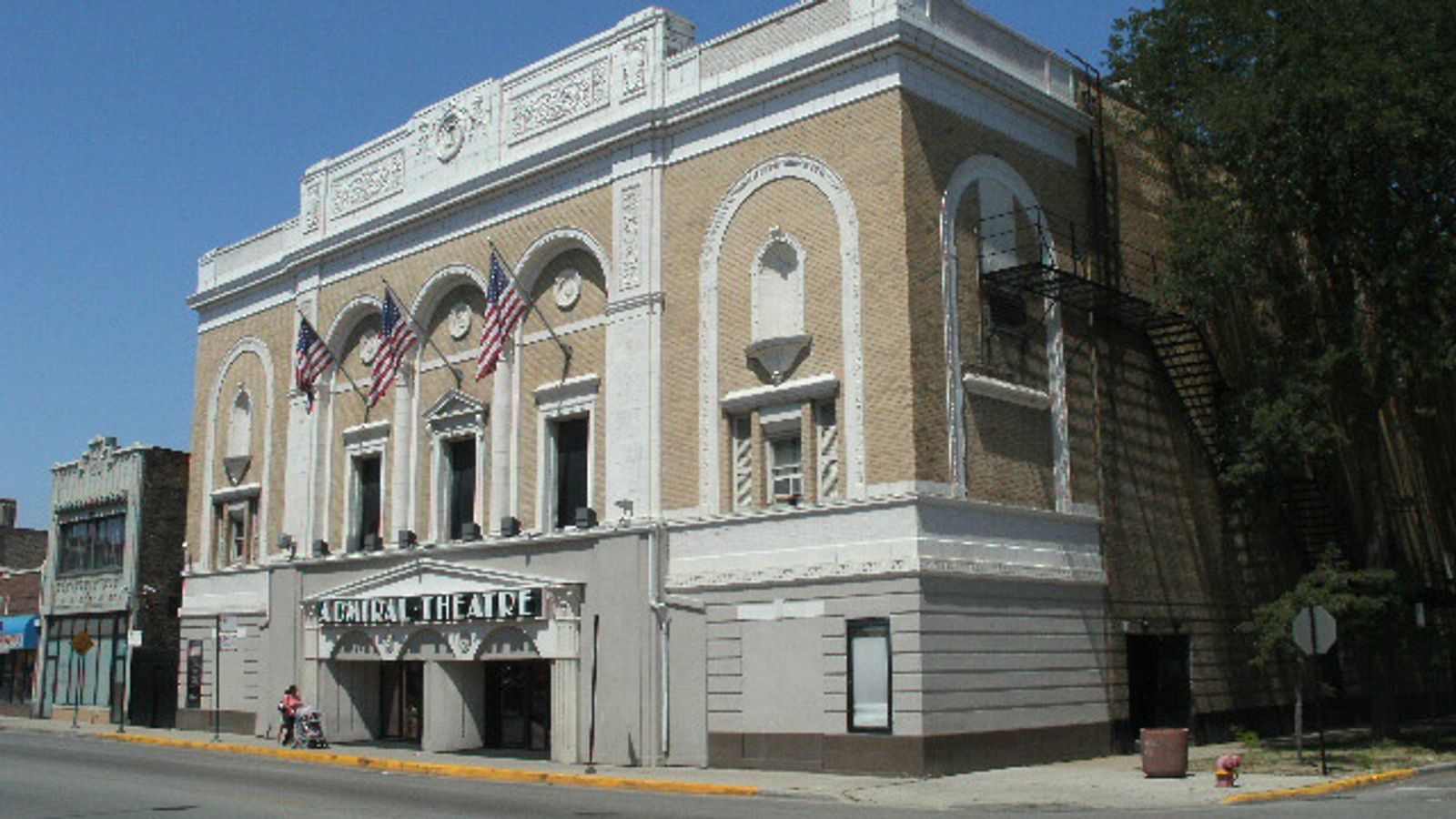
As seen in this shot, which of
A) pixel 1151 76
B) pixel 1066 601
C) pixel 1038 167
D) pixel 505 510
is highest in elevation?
pixel 1151 76

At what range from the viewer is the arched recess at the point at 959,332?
27.1 metres

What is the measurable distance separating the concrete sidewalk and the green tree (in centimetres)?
694

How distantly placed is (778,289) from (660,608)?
266 inches

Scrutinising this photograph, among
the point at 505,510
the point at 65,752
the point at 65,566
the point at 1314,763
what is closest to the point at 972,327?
the point at 1314,763

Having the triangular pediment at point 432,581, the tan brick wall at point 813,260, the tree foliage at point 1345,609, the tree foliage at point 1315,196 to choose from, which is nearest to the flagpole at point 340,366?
the triangular pediment at point 432,581

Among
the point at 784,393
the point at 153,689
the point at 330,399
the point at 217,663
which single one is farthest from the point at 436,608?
the point at 153,689

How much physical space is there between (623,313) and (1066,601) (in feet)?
36.0

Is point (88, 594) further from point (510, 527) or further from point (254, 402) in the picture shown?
point (510, 527)

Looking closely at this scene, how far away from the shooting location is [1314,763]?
26203 mm

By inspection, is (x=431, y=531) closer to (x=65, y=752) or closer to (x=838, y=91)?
(x=65, y=752)

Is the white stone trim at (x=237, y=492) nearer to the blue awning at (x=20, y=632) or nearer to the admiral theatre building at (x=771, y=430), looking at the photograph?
the admiral theatre building at (x=771, y=430)

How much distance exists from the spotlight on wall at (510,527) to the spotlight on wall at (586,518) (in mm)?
2519

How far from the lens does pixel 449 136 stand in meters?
37.2

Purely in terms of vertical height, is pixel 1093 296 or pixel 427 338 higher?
pixel 427 338
